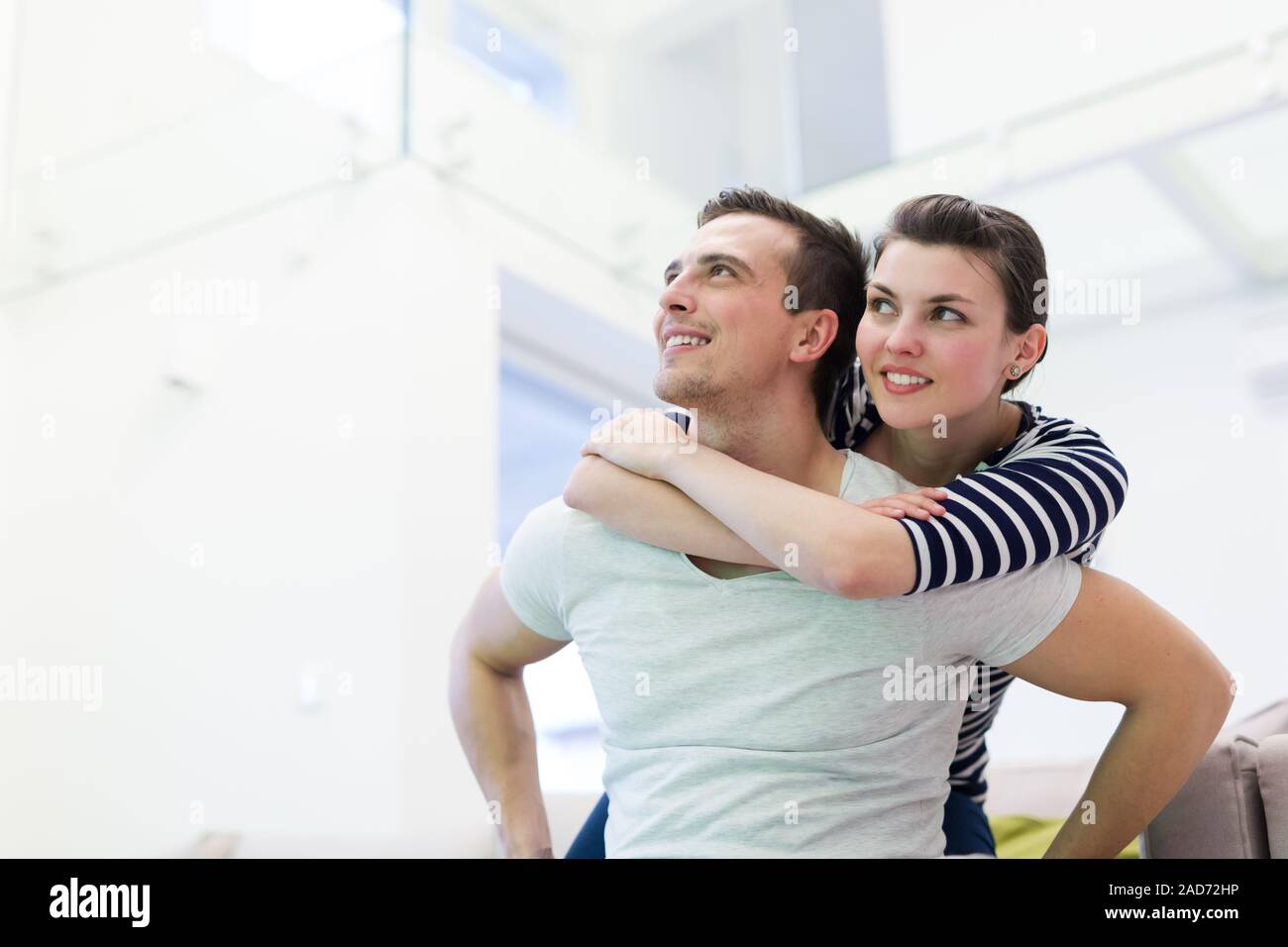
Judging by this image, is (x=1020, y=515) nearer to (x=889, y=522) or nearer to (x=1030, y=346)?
(x=889, y=522)

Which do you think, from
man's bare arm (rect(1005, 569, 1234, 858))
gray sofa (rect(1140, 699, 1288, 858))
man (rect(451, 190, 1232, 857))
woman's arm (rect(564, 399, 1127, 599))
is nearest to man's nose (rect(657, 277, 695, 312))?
man (rect(451, 190, 1232, 857))

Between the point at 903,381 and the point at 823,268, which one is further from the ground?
the point at 823,268

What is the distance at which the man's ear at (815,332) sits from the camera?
1397mm

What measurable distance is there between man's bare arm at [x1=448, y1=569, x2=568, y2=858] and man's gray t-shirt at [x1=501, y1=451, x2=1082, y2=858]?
0.66 ft

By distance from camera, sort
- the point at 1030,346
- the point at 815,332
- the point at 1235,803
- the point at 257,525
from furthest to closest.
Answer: the point at 257,525, the point at 815,332, the point at 1030,346, the point at 1235,803

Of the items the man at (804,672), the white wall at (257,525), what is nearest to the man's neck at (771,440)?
the man at (804,672)

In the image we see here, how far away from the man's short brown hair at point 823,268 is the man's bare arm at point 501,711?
1.44 ft

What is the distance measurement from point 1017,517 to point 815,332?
0.43 m

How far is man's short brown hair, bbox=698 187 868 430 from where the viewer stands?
1409mm

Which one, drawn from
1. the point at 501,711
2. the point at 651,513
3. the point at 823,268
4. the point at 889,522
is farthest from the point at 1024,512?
the point at 501,711

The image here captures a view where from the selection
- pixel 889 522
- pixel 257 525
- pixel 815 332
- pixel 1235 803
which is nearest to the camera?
pixel 889 522

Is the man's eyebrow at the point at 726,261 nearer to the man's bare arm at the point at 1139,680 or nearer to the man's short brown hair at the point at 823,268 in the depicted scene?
the man's short brown hair at the point at 823,268

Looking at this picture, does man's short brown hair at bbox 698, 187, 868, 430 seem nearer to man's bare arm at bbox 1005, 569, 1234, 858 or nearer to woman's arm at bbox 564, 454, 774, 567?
woman's arm at bbox 564, 454, 774, 567

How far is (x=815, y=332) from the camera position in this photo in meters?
1.41
